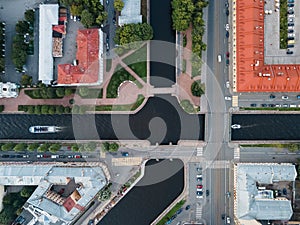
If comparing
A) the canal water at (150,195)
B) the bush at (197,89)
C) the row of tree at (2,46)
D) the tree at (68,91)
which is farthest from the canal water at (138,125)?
Answer: the row of tree at (2,46)

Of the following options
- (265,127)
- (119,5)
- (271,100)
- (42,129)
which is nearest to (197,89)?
(271,100)

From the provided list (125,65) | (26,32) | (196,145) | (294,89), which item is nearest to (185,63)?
(125,65)

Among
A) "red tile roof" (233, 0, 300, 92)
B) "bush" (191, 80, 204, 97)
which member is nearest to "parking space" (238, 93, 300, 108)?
"red tile roof" (233, 0, 300, 92)

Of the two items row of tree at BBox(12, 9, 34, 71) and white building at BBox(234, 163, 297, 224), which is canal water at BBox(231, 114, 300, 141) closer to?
white building at BBox(234, 163, 297, 224)

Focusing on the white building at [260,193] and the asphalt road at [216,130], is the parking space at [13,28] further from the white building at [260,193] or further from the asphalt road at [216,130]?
the white building at [260,193]

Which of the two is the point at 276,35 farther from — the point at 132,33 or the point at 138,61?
the point at 132,33

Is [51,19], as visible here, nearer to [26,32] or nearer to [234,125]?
[26,32]
